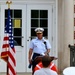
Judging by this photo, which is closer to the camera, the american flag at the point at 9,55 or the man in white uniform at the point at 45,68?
the man in white uniform at the point at 45,68

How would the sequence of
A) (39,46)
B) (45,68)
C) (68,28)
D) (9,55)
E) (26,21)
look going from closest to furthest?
(45,68)
(39,46)
(9,55)
(68,28)
(26,21)

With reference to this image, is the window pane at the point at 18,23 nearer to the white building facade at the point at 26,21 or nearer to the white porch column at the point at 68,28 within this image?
the white building facade at the point at 26,21

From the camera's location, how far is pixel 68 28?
11820mm

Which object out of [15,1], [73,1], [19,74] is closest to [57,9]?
[73,1]

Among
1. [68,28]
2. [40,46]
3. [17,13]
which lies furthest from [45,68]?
[17,13]

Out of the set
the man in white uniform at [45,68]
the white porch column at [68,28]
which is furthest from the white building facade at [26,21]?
the man in white uniform at [45,68]

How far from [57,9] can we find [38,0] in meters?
0.80

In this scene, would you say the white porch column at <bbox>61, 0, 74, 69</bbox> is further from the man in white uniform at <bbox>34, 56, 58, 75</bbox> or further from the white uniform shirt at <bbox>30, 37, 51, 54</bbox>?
the man in white uniform at <bbox>34, 56, 58, 75</bbox>

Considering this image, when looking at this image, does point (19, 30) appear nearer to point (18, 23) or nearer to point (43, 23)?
point (18, 23)

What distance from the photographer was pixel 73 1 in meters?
12.3

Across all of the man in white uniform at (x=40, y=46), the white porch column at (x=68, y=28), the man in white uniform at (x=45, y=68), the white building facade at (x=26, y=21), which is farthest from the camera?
the white building facade at (x=26, y=21)

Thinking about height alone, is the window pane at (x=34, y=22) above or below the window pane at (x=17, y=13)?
below

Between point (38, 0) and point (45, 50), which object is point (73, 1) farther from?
point (45, 50)

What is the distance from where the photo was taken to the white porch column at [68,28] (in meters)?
11.8
